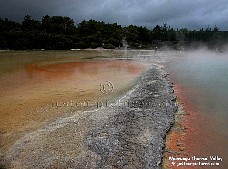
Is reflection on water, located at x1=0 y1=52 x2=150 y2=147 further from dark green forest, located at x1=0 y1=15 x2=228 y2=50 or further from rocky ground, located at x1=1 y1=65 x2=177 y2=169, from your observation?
dark green forest, located at x1=0 y1=15 x2=228 y2=50

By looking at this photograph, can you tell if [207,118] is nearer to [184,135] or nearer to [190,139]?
[184,135]

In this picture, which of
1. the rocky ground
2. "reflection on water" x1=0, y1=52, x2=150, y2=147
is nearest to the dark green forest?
"reflection on water" x1=0, y1=52, x2=150, y2=147

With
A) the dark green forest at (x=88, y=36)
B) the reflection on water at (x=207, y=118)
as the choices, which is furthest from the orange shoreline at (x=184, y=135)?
the dark green forest at (x=88, y=36)

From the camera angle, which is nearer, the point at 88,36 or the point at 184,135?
the point at 184,135

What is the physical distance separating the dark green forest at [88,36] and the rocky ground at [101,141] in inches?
2467

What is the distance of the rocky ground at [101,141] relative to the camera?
8.09 m

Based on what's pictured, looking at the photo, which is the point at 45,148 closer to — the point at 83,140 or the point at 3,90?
the point at 83,140

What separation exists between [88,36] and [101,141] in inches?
2937

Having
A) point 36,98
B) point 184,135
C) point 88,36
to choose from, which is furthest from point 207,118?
point 88,36

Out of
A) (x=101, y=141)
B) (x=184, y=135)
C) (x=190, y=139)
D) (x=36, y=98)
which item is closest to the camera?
(x=101, y=141)

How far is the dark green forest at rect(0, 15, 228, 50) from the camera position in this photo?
238 ft

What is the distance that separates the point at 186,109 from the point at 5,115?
8.35 metres

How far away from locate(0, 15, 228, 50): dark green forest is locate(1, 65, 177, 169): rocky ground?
6265 centimetres

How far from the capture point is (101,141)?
9.31 meters
